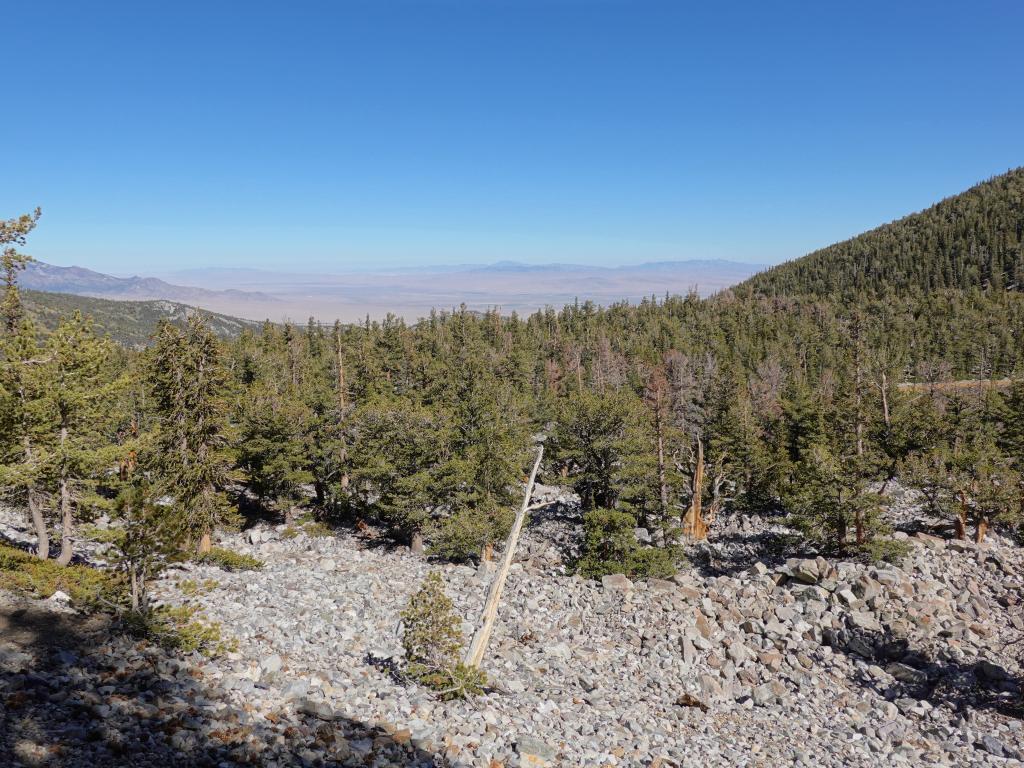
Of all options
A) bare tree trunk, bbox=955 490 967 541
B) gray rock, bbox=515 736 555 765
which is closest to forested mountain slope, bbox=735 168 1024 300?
bare tree trunk, bbox=955 490 967 541

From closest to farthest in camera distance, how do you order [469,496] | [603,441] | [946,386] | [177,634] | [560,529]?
[177,634], [469,496], [603,441], [560,529], [946,386]

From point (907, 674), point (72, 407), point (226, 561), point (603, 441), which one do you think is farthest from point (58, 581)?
point (907, 674)

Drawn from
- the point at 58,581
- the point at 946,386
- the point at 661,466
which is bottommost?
the point at 58,581

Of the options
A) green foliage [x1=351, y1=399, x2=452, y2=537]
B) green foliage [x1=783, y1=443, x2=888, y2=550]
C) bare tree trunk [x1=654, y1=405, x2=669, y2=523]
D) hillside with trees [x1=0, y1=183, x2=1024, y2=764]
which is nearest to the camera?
hillside with trees [x1=0, y1=183, x2=1024, y2=764]

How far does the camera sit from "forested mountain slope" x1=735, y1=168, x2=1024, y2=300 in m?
155

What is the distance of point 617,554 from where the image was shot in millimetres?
27734

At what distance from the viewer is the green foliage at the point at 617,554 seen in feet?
87.9

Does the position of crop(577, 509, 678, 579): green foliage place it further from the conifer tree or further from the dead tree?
the conifer tree

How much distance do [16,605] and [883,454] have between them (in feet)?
146

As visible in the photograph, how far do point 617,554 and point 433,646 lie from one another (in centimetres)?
1433

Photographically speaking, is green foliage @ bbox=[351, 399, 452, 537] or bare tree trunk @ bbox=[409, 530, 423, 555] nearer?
green foliage @ bbox=[351, 399, 452, 537]

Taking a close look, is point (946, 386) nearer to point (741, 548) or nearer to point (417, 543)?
point (741, 548)

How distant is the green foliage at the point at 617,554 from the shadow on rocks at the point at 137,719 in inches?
653

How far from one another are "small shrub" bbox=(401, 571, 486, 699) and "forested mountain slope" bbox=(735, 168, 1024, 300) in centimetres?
16761
